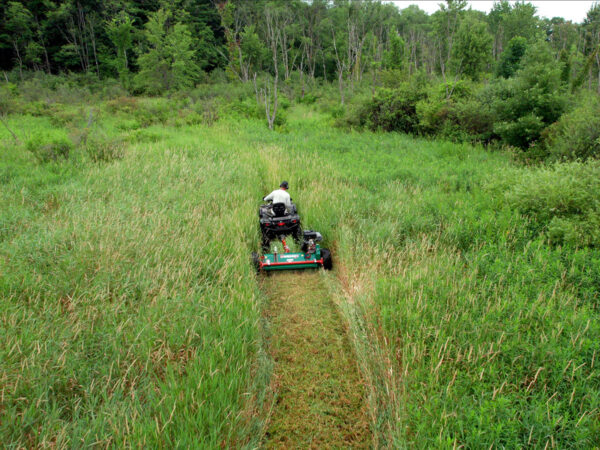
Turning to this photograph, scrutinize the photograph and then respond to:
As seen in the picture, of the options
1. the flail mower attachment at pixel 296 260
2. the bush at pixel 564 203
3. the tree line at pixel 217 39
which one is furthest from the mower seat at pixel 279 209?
the tree line at pixel 217 39

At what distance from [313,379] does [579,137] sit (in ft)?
32.4

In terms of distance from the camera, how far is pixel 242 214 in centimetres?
617

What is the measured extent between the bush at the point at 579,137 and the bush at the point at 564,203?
9.42ft

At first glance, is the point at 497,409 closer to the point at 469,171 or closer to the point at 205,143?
the point at 469,171

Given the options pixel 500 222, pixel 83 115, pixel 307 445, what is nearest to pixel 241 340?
pixel 307 445

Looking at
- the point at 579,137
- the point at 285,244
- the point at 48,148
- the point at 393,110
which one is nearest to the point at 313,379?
the point at 285,244

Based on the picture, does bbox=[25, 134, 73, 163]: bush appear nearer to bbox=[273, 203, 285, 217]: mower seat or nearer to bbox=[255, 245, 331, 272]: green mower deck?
bbox=[273, 203, 285, 217]: mower seat

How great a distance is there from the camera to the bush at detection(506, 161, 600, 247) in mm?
4543

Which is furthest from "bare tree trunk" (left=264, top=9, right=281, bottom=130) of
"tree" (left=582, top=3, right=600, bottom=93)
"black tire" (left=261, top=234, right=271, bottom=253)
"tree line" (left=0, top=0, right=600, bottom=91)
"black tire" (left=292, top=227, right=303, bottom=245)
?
"tree" (left=582, top=3, right=600, bottom=93)

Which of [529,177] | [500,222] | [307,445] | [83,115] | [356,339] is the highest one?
[83,115]

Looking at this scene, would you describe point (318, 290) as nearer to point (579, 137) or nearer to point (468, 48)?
point (579, 137)

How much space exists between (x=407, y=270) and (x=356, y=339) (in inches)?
49.5

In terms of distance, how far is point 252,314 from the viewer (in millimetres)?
3484

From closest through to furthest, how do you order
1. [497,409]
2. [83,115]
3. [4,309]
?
[497,409], [4,309], [83,115]
